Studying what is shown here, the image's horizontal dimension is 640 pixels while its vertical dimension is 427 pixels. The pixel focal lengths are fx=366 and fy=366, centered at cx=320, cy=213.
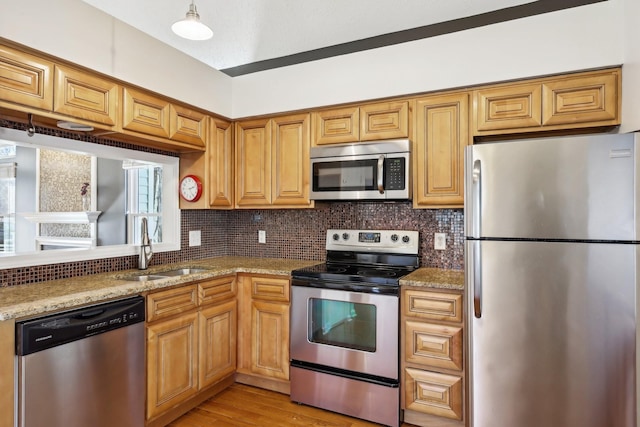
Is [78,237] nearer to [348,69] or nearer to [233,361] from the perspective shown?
[233,361]

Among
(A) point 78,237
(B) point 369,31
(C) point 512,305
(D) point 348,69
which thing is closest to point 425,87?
(D) point 348,69

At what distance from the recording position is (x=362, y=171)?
2.64 metres

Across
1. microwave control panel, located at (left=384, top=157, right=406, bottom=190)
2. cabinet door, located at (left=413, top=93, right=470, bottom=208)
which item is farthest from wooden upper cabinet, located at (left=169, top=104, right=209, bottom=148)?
cabinet door, located at (left=413, top=93, right=470, bottom=208)

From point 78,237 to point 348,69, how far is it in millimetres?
2275

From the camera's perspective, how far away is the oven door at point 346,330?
228 cm

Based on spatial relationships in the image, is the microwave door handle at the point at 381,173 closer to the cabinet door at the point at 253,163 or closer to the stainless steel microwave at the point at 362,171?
the stainless steel microwave at the point at 362,171

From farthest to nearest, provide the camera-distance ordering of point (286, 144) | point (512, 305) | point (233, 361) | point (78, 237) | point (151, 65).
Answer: point (286, 144) < point (233, 361) < point (78, 237) < point (151, 65) < point (512, 305)

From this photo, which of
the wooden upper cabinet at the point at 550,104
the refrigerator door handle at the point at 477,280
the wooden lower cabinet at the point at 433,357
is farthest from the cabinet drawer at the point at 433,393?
the wooden upper cabinet at the point at 550,104

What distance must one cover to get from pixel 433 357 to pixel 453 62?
1855mm

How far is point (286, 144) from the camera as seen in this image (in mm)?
2965

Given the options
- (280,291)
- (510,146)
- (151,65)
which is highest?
(151,65)

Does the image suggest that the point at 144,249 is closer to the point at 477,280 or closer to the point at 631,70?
the point at 477,280

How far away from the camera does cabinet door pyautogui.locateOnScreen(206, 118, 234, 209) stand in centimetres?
295

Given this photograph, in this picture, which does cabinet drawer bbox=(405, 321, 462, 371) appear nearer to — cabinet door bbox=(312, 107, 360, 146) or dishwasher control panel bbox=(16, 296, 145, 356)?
cabinet door bbox=(312, 107, 360, 146)
